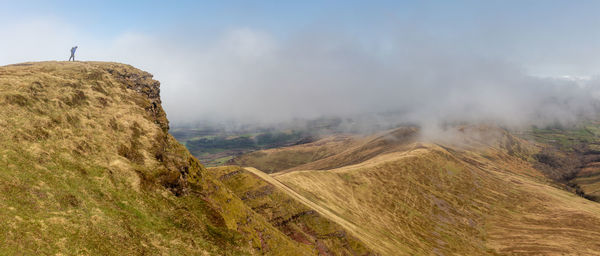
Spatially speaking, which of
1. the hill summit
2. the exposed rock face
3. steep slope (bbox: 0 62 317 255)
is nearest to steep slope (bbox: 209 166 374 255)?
the hill summit

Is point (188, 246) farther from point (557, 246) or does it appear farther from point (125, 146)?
point (557, 246)

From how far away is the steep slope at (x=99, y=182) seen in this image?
103 feet

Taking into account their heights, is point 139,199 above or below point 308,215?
above

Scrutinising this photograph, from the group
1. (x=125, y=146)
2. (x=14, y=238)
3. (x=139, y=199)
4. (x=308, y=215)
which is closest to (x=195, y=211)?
(x=139, y=199)

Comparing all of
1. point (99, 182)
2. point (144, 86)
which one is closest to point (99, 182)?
point (99, 182)

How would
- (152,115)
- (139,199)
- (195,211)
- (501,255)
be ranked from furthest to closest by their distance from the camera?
(501,255) → (152,115) → (195,211) → (139,199)

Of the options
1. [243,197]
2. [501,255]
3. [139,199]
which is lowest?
[501,255]

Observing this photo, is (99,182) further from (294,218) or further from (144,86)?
(294,218)

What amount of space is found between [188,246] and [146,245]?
6131 millimetres

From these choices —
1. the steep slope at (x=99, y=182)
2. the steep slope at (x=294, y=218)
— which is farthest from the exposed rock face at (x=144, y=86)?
the steep slope at (x=294, y=218)

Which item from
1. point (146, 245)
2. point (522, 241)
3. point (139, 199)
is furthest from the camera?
point (522, 241)

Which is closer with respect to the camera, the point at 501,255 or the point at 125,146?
the point at 125,146

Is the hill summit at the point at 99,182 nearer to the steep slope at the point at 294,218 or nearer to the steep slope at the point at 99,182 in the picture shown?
the steep slope at the point at 99,182

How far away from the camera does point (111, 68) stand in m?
77.2
